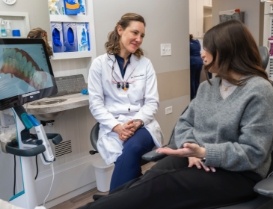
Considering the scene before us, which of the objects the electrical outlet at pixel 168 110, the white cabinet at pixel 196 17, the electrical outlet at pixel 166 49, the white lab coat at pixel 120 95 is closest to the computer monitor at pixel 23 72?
the white lab coat at pixel 120 95

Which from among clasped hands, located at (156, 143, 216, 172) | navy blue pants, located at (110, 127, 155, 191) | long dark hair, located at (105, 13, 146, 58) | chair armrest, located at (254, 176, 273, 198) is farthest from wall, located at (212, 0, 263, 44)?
chair armrest, located at (254, 176, 273, 198)

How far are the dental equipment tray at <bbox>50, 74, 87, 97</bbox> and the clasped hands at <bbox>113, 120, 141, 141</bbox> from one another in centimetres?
56

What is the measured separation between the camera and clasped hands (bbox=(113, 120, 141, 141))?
1.69 metres

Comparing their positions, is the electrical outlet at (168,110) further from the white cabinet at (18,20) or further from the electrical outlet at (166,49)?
the white cabinet at (18,20)

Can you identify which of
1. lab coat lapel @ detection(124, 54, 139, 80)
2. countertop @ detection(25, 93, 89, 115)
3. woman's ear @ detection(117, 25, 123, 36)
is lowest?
countertop @ detection(25, 93, 89, 115)

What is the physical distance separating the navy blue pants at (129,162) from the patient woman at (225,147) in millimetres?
338

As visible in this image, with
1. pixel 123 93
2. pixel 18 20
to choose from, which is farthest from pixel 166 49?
pixel 18 20

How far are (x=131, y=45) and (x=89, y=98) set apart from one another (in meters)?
0.42

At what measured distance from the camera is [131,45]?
6.02ft

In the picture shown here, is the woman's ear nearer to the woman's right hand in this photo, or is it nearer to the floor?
the woman's right hand

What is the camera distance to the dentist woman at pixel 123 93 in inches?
68.0

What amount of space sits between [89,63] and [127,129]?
77 cm

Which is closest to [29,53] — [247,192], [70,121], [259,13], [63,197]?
[70,121]

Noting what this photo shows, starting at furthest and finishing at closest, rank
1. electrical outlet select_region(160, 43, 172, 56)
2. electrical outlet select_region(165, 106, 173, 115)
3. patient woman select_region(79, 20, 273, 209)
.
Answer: electrical outlet select_region(165, 106, 173, 115) → electrical outlet select_region(160, 43, 172, 56) → patient woman select_region(79, 20, 273, 209)
